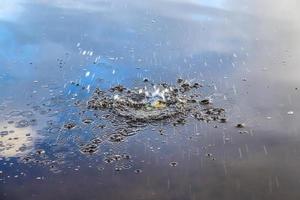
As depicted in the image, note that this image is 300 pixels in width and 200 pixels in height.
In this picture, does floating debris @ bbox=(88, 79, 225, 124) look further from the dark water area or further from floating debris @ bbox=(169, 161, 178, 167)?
floating debris @ bbox=(169, 161, 178, 167)

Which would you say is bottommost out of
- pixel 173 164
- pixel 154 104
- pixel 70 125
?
pixel 173 164

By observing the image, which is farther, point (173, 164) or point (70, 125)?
point (70, 125)

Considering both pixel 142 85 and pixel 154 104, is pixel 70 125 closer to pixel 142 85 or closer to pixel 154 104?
pixel 154 104

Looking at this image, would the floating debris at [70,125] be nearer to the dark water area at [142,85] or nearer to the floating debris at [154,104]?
the dark water area at [142,85]

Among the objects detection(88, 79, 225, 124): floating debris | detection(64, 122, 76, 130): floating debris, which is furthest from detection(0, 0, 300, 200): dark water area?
detection(88, 79, 225, 124): floating debris

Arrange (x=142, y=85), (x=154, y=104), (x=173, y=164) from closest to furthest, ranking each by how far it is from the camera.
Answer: (x=173, y=164)
(x=154, y=104)
(x=142, y=85)

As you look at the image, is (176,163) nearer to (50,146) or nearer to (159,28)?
(50,146)

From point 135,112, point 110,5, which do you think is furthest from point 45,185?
point 110,5

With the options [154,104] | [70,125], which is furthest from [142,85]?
[70,125]

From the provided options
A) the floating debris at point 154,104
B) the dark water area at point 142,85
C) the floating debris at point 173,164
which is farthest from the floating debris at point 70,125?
the floating debris at point 173,164
